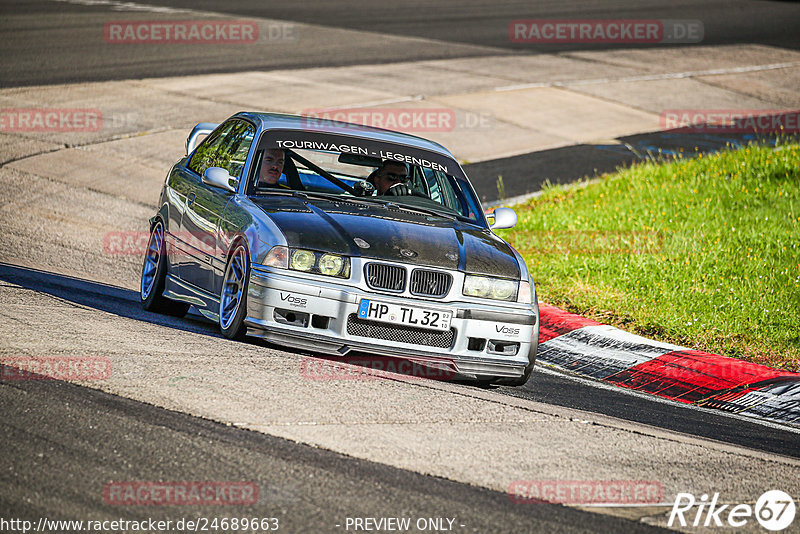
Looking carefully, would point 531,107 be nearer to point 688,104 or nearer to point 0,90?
point 688,104

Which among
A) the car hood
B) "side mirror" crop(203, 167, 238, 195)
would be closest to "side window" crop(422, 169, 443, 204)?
the car hood

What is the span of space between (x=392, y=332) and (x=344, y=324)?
1.00ft

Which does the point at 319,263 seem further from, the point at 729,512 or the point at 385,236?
the point at 729,512

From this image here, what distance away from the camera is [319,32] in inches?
1080

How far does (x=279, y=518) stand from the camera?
4.16 meters

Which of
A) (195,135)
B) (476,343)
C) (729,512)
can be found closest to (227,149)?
(195,135)

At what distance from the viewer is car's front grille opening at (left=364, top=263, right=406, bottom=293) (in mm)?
6562

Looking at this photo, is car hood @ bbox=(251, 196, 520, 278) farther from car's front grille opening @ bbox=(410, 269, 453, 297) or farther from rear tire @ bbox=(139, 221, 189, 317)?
rear tire @ bbox=(139, 221, 189, 317)

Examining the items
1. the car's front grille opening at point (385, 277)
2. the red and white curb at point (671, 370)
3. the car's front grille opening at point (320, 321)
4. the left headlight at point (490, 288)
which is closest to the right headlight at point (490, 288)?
the left headlight at point (490, 288)

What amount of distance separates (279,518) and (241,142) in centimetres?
453

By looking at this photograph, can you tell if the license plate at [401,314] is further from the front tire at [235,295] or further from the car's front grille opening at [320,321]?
the front tire at [235,295]

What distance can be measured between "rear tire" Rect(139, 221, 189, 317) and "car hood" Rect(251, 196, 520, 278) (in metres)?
1.35

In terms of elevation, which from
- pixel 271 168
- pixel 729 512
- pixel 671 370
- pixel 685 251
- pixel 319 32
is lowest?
pixel 671 370

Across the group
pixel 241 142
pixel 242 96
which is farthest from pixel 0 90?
pixel 241 142
